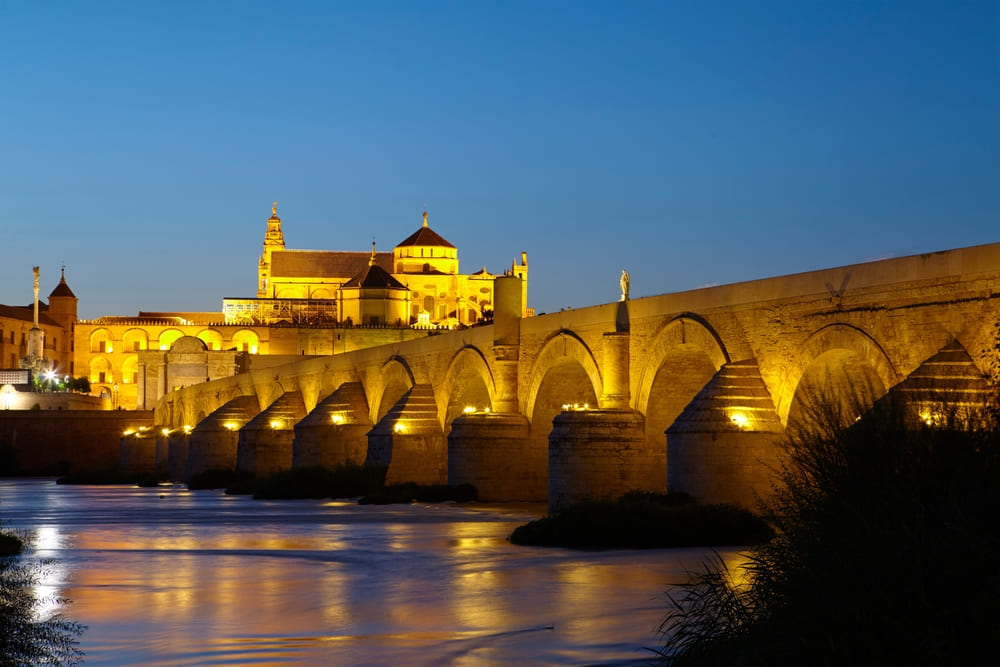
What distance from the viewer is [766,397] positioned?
66.6 ft

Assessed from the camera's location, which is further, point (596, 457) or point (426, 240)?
point (426, 240)

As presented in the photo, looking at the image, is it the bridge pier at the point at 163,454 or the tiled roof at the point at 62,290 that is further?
the tiled roof at the point at 62,290

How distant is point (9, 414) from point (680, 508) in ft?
182

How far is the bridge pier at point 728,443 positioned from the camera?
19.8 metres

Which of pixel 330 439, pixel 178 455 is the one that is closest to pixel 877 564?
pixel 330 439

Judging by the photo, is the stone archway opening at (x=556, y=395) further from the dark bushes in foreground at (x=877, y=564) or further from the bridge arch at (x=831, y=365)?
the dark bushes in foreground at (x=877, y=564)

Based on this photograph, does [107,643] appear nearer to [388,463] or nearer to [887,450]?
[887,450]

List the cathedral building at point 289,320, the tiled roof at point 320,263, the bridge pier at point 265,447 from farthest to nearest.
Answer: the tiled roof at point 320,263, the cathedral building at point 289,320, the bridge pier at point 265,447

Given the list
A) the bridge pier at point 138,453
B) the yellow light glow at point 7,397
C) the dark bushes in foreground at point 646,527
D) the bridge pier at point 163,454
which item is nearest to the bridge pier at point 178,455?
the bridge pier at point 163,454

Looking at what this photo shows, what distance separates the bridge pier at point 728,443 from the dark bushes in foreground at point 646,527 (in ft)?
2.57

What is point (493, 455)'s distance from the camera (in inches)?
1159

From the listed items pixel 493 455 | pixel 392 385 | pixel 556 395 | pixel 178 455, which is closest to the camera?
pixel 493 455

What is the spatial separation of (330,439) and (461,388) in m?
5.79

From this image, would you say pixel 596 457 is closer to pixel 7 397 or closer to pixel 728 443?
pixel 728 443
